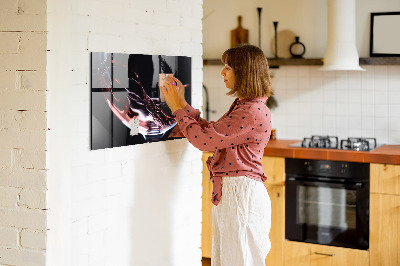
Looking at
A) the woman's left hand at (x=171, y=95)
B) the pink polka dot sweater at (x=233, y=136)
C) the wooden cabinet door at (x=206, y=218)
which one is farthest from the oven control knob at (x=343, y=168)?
the woman's left hand at (x=171, y=95)

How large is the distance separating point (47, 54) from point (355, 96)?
10.2ft

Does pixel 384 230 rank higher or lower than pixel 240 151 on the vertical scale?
lower

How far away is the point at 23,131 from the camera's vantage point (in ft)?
7.77

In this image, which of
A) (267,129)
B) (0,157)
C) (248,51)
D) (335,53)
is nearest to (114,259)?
(0,157)

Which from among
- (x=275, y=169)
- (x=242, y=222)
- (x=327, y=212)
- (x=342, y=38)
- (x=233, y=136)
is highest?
(x=342, y=38)

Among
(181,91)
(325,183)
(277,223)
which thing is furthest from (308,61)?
(181,91)

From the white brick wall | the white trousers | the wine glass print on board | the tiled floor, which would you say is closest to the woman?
the white trousers

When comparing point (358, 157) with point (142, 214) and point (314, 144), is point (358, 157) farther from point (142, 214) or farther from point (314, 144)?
point (142, 214)

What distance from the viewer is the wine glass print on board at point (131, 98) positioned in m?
2.57

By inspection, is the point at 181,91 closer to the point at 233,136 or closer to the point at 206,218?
the point at 233,136

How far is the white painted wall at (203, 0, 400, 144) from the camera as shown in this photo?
186 inches

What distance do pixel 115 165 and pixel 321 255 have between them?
86.9 inches

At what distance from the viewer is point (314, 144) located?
4.49 meters

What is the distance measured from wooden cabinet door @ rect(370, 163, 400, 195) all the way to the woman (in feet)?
4.86
